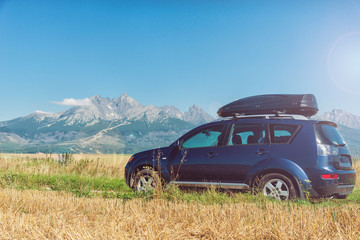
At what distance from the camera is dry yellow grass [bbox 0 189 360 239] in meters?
4.02

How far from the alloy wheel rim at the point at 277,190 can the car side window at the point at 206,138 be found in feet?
5.02

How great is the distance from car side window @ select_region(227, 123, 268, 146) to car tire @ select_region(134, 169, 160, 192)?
2.02 m

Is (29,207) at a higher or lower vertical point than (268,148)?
lower

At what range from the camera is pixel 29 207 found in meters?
5.90

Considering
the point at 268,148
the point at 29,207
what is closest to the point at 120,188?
the point at 29,207

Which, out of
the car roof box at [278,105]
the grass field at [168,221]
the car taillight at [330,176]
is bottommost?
the grass field at [168,221]

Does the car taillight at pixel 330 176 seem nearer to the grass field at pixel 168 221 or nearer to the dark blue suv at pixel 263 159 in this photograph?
the dark blue suv at pixel 263 159

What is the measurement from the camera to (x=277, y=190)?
6660 millimetres

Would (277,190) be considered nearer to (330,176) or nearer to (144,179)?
(330,176)

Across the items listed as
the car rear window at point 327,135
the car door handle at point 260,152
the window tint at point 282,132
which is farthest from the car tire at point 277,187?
the car rear window at point 327,135

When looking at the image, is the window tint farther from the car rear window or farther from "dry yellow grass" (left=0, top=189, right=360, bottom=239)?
"dry yellow grass" (left=0, top=189, right=360, bottom=239)

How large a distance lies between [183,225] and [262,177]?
9.13 ft

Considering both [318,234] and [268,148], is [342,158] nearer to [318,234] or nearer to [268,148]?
[268,148]

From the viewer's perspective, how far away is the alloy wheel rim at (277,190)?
6590 millimetres
